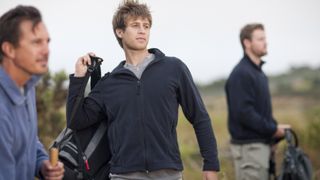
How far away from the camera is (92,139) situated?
210 inches

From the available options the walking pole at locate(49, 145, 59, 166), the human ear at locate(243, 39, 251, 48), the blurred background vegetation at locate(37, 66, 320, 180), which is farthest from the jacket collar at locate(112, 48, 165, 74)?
the human ear at locate(243, 39, 251, 48)

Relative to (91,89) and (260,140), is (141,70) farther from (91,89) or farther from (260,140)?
(260,140)

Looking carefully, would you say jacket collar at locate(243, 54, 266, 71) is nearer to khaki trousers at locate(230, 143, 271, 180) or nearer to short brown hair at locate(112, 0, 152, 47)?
khaki trousers at locate(230, 143, 271, 180)

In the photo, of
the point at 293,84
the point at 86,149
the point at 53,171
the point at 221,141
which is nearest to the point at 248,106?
the point at 86,149

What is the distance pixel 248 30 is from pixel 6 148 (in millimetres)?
5269

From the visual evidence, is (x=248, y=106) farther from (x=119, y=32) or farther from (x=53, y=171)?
(x=53, y=171)

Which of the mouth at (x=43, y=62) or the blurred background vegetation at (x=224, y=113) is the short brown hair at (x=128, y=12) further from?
the blurred background vegetation at (x=224, y=113)

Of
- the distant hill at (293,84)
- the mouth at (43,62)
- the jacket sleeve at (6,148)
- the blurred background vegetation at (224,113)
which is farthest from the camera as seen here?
the distant hill at (293,84)

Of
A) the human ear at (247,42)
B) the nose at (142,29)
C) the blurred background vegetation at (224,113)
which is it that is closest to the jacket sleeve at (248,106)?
the human ear at (247,42)

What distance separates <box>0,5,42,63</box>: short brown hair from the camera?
3918 millimetres

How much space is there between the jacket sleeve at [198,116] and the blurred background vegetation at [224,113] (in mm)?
1561

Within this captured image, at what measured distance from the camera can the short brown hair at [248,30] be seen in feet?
28.4

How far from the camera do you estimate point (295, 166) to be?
7996 millimetres

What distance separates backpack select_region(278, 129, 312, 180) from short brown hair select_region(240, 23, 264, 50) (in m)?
1.29
